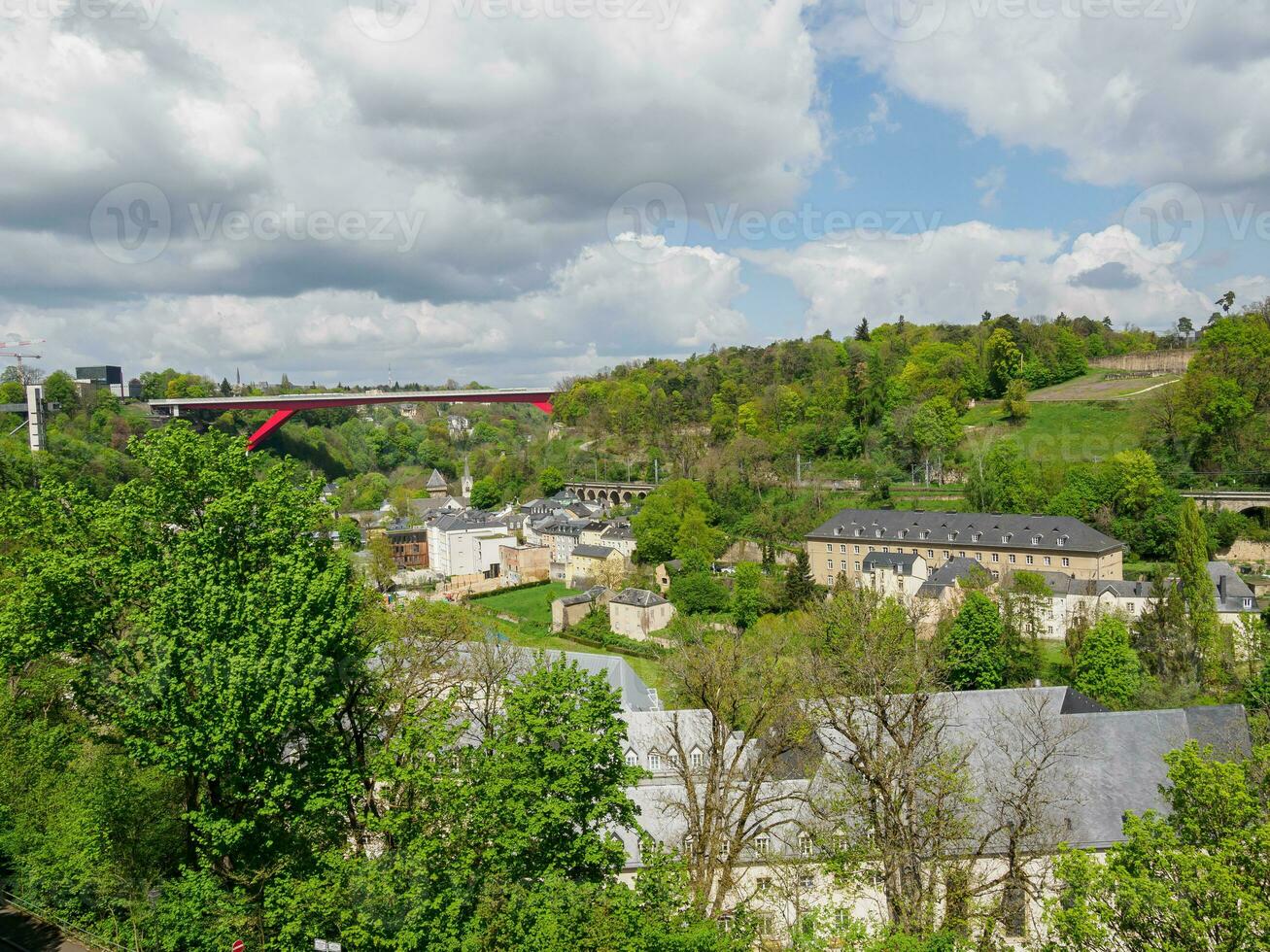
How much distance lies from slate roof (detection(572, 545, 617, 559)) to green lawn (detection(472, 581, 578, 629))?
2.20 metres

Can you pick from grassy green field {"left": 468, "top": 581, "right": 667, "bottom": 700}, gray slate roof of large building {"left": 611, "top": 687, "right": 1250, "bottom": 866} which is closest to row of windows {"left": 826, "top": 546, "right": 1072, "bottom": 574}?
grassy green field {"left": 468, "top": 581, "right": 667, "bottom": 700}

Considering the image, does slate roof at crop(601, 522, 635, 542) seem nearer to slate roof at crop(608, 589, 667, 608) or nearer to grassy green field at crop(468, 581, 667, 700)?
grassy green field at crop(468, 581, 667, 700)

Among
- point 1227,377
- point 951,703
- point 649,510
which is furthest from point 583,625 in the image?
point 1227,377

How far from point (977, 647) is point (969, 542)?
1351cm

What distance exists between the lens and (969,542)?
130 ft

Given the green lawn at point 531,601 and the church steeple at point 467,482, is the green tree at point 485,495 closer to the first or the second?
the church steeple at point 467,482

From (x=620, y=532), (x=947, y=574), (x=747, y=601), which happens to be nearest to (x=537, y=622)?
(x=620, y=532)

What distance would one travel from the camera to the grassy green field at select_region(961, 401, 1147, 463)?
5050cm

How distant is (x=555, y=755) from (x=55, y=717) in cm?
1188

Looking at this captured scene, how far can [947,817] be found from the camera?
1147cm

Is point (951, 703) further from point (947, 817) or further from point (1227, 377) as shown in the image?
point (1227, 377)

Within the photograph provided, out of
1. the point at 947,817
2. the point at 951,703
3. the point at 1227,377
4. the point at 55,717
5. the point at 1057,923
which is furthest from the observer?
the point at 1227,377

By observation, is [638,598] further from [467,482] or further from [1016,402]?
[467,482]

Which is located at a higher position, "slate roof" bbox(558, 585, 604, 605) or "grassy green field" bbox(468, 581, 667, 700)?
"slate roof" bbox(558, 585, 604, 605)
